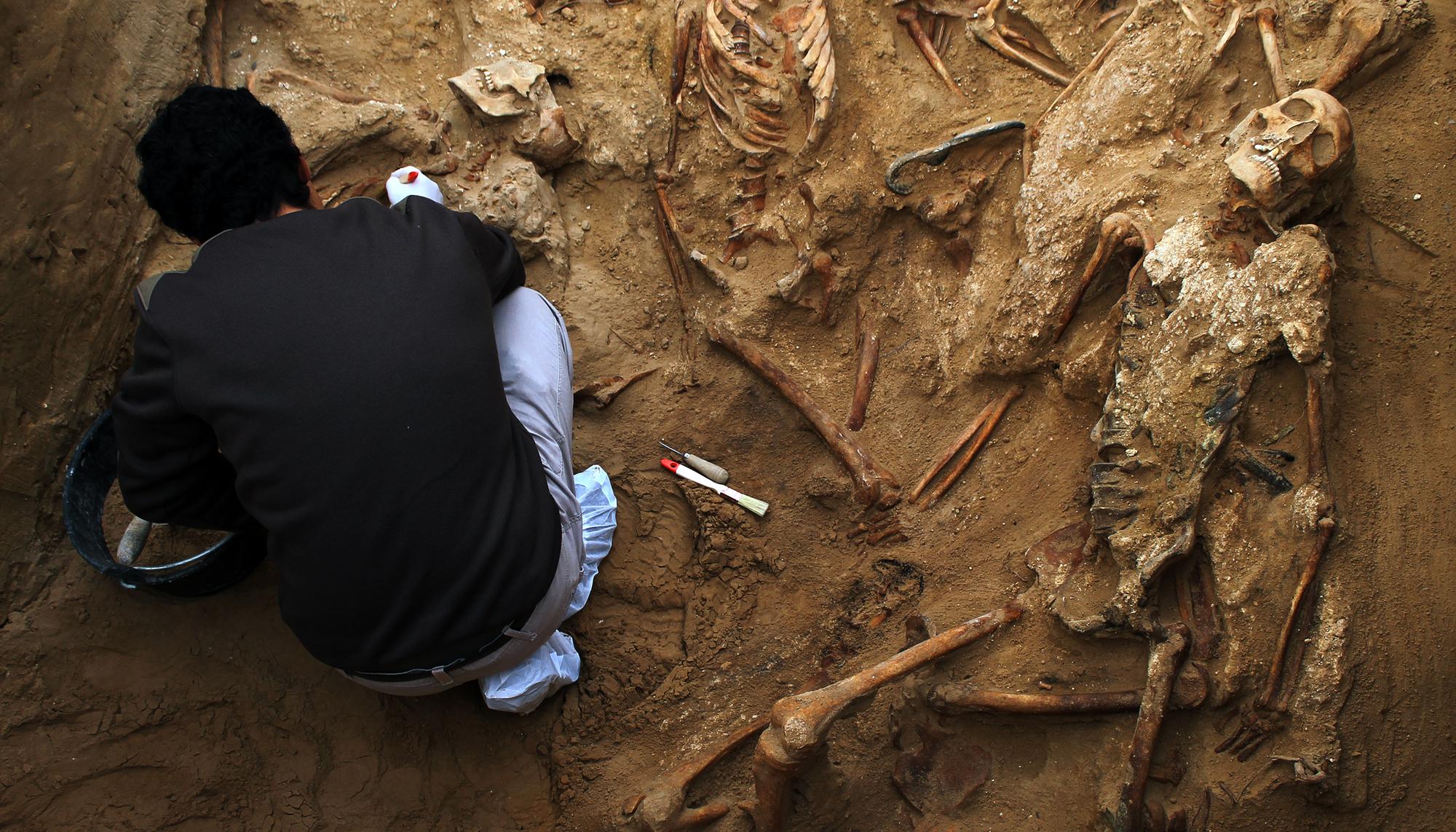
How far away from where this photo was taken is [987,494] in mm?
3016

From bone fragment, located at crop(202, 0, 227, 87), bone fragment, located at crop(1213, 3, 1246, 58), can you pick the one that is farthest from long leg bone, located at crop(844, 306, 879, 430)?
bone fragment, located at crop(202, 0, 227, 87)

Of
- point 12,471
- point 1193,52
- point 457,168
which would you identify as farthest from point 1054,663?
point 12,471

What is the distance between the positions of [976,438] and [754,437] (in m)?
0.87

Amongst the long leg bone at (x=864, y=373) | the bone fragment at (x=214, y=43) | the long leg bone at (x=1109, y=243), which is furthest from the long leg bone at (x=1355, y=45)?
the bone fragment at (x=214, y=43)

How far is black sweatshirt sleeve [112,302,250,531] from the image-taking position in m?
2.00

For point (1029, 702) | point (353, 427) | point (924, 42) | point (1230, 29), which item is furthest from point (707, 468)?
point (1230, 29)

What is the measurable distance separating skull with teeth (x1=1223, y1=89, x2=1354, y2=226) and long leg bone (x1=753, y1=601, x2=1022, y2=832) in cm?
147

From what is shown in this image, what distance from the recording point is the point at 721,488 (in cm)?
331

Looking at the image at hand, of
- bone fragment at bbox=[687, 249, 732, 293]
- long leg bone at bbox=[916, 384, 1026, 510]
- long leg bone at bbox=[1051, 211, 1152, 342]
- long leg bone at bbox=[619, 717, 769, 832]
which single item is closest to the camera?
long leg bone at bbox=[619, 717, 769, 832]

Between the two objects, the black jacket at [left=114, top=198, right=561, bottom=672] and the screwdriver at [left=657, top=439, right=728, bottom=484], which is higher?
the black jacket at [left=114, top=198, right=561, bottom=672]

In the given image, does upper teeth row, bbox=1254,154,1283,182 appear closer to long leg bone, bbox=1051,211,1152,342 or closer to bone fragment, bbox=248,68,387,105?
long leg bone, bbox=1051,211,1152,342

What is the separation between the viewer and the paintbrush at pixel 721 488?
10.7ft

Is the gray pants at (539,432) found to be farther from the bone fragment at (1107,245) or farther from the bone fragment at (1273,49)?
the bone fragment at (1273,49)

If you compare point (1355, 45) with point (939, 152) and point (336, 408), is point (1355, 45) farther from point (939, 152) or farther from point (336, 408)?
point (336, 408)
